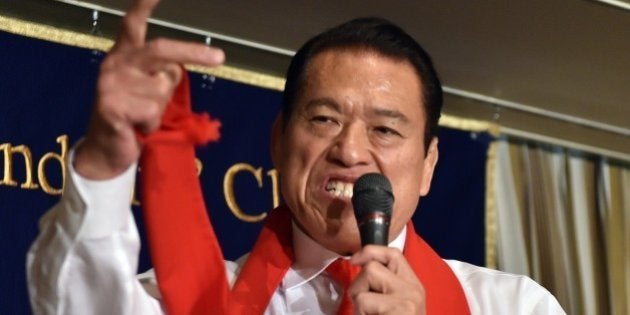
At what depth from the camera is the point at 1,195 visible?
110 inches

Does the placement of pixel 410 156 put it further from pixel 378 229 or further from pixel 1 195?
pixel 1 195

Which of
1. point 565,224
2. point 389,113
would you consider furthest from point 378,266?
point 565,224

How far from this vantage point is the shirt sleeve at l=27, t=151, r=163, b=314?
1.63 m

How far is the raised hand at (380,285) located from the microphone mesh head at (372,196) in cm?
9

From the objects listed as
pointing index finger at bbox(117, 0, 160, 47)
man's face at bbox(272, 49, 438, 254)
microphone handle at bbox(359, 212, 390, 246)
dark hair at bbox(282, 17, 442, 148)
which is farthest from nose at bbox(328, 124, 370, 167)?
pointing index finger at bbox(117, 0, 160, 47)

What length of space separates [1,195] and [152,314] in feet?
3.49

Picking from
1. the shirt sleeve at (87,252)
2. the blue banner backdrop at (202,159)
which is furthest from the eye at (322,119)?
the blue banner backdrop at (202,159)

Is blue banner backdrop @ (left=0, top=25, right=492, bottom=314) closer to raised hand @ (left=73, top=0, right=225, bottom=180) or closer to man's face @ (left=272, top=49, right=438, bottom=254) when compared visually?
man's face @ (left=272, top=49, right=438, bottom=254)

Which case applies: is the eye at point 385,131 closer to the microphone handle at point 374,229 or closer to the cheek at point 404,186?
the cheek at point 404,186

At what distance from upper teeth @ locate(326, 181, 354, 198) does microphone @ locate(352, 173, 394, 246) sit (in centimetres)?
19


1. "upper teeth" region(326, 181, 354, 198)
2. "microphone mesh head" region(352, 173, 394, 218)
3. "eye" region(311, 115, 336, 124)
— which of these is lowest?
"microphone mesh head" region(352, 173, 394, 218)

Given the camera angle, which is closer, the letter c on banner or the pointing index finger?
the pointing index finger

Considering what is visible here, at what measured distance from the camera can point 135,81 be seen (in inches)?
60.6

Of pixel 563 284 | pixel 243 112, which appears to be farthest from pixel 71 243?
pixel 563 284
